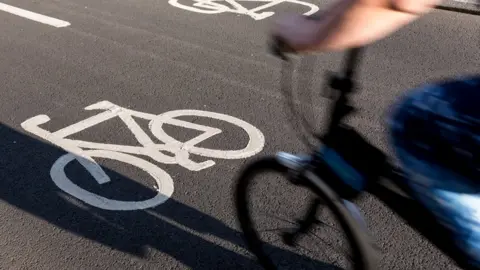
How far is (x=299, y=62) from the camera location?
5770mm

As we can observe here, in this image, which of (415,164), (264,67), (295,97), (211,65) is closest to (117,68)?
(211,65)

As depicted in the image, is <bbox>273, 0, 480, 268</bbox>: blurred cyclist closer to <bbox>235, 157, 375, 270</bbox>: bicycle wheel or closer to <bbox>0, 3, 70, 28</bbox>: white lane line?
<bbox>235, 157, 375, 270</bbox>: bicycle wheel

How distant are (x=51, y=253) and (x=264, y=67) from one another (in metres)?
2.98

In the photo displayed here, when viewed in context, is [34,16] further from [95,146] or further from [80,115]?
[95,146]

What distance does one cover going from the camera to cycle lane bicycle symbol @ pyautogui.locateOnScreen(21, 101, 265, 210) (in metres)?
3.93

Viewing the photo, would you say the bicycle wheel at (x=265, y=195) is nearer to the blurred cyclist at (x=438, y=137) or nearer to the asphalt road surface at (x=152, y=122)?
the asphalt road surface at (x=152, y=122)

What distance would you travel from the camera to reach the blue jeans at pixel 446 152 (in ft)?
6.94

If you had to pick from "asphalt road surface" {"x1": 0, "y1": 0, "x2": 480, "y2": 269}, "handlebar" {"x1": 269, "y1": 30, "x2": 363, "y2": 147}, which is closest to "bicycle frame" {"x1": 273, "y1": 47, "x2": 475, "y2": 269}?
"handlebar" {"x1": 269, "y1": 30, "x2": 363, "y2": 147}

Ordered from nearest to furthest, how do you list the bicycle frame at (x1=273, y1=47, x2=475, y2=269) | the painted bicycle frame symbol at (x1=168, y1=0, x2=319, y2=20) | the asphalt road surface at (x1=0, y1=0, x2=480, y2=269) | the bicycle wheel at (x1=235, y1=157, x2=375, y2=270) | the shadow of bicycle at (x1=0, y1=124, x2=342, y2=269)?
the bicycle frame at (x1=273, y1=47, x2=475, y2=269) < the bicycle wheel at (x1=235, y1=157, x2=375, y2=270) < the shadow of bicycle at (x1=0, y1=124, x2=342, y2=269) < the asphalt road surface at (x1=0, y1=0, x2=480, y2=269) < the painted bicycle frame symbol at (x1=168, y1=0, x2=319, y2=20)

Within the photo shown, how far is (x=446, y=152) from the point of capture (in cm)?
Answer: 214

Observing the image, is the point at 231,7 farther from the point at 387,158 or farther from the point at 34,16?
the point at 387,158

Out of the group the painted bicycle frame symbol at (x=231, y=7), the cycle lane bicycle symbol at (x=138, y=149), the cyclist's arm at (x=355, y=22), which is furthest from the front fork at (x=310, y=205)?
the painted bicycle frame symbol at (x=231, y=7)

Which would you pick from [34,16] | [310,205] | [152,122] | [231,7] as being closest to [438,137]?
[310,205]

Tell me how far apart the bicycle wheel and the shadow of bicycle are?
0.46 ft
